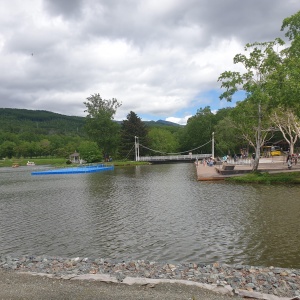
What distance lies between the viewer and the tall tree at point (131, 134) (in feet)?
259

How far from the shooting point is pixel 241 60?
26.8m

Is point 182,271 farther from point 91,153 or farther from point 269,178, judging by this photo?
point 91,153

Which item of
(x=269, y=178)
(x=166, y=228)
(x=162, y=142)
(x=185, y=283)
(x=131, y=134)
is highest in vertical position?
(x=131, y=134)

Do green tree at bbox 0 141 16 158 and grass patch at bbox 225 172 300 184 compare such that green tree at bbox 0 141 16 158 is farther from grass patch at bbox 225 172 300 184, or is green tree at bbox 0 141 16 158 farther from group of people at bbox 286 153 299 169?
grass patch at bbox 225 172 300 184

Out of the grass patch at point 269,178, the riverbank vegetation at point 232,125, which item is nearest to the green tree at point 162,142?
the riverbank vegetation at point 232,125

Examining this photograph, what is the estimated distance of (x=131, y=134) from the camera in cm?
7956

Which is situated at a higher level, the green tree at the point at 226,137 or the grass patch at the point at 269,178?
the green tree at the point at 226,137

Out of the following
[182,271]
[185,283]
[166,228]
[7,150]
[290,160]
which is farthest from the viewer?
[7,150]

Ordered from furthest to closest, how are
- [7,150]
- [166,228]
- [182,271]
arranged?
[7,150] → [166,228] → [182,271]

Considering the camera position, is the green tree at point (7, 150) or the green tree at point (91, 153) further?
the green tree at point (7, 150)

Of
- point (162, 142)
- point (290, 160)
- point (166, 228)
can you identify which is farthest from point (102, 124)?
point (166, 228)

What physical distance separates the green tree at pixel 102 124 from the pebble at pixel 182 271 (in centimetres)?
7162

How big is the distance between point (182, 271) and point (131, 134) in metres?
72.7

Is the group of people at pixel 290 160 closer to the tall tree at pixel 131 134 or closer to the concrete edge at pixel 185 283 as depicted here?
the concrete edge at pixel 185 283
